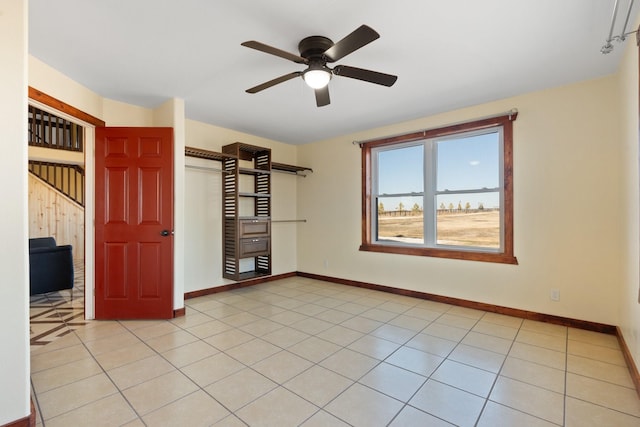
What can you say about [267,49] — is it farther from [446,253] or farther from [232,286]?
[232,286]

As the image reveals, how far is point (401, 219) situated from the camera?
14.8ft

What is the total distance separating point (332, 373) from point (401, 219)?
2.78 meters

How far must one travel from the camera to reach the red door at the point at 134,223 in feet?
10.8

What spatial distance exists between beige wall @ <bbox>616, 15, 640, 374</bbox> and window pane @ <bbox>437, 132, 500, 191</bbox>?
113 centimetres

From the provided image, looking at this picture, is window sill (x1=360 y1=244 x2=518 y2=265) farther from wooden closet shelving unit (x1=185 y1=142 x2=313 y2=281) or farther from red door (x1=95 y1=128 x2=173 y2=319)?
red door (x1=95 y1=128 x2=173 y2=319)

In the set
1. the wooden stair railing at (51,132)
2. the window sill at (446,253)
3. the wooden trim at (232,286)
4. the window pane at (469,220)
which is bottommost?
the wooden trim at (232,286)

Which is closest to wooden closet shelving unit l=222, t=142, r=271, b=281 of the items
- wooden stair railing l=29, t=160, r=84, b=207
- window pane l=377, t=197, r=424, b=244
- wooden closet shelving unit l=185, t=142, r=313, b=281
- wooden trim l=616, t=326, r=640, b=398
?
wooden closet shelving unit l=185, t=142, r=313, b=281

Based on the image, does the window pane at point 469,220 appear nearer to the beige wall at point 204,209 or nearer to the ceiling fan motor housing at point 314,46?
the ceiling fan motor housing at point 314,46

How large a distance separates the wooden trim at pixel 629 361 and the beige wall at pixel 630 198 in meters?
0.06

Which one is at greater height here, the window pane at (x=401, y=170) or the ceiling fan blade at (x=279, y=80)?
the ceiling fan blade at (x=279, y=80)

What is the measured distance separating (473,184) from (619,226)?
141cm

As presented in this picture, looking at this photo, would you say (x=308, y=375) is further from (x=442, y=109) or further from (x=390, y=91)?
(x=442, y=109)

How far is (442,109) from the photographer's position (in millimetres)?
3830

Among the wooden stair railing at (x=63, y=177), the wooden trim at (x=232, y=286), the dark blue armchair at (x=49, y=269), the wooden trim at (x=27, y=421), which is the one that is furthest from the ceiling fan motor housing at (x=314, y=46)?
the wooden stair railing at (x=63, y=177)
